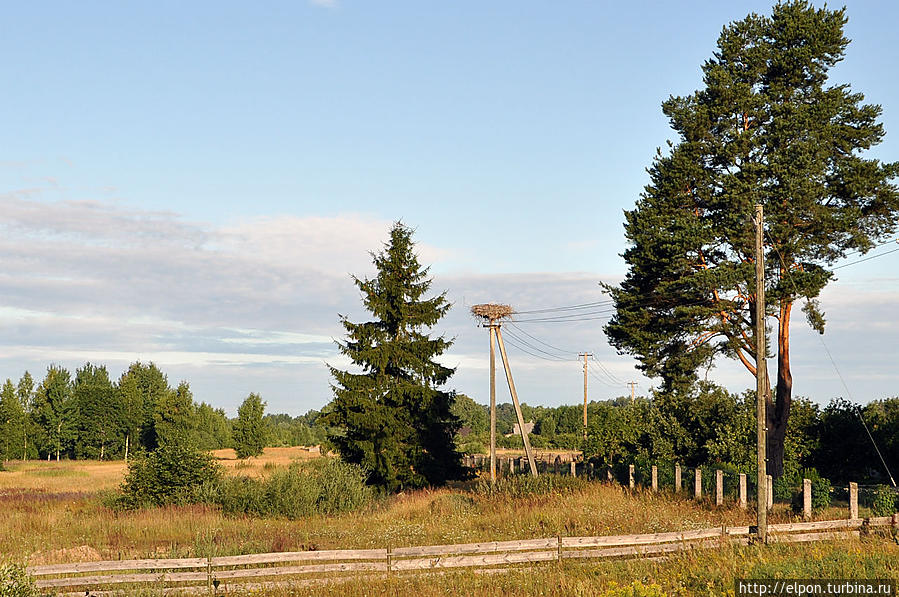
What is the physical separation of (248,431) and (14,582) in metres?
57.9

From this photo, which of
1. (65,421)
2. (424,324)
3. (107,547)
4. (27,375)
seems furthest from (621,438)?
(27,375)

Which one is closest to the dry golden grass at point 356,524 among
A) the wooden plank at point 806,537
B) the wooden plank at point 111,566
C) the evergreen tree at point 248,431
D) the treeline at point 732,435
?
the wooden plank at point 111,566

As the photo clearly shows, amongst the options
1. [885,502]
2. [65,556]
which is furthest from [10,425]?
[885,502]

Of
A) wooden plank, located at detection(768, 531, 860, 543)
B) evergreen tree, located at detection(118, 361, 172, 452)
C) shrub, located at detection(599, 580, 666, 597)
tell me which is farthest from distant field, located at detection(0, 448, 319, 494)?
shrub, located at detection(599, 580, 666, 597)

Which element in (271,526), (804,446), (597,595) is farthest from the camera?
(804,446)

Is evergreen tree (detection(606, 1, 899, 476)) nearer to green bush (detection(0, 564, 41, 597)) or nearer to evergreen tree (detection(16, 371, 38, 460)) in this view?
green bush (detection(0, 564, 41, 597))

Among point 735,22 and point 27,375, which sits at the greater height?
point 735,22

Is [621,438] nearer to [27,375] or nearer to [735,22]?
[735,22]

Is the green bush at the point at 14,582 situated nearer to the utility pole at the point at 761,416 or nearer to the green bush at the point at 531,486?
the utility pole at the point at 761,416

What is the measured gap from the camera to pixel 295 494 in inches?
1081

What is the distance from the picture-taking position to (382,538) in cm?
2098

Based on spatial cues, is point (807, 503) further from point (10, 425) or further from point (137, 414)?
point (137, 414)

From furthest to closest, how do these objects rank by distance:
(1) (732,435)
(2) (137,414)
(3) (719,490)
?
1. (2) (137,414)
2. (1) (732,435)
3. (3) (719,490)

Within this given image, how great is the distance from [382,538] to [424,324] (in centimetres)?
1553
